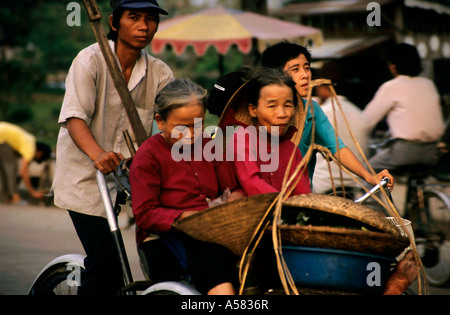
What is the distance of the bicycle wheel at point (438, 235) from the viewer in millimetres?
5500

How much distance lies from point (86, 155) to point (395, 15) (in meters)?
12.0

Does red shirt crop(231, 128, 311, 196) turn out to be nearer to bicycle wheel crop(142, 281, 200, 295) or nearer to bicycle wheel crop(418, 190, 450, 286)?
bicycle wheel crop(142, 281, 200, 295)

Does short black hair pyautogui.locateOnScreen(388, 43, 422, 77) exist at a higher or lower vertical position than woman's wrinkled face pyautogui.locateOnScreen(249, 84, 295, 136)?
higher

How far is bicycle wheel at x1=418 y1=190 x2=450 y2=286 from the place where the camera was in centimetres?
550

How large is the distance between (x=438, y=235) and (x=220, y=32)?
5.13 m

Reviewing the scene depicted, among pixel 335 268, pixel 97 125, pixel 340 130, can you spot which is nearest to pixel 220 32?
pixel 340 130

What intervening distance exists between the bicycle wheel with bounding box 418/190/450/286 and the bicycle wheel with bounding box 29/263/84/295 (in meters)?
3.20

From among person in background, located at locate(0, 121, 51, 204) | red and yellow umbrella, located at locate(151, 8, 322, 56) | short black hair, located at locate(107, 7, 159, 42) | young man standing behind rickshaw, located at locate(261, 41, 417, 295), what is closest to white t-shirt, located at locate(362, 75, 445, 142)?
young man standing behind rickshaw, located at locate(261, 41, 417, 295)

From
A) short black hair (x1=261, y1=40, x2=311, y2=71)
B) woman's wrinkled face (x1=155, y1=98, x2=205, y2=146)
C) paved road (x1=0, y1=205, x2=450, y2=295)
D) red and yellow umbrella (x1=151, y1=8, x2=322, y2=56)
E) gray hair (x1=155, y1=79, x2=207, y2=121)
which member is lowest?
paved road (x1=0, y1=205, x2=450, y2=295)

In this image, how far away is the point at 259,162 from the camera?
2.86 meters

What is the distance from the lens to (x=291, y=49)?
11.3 ft

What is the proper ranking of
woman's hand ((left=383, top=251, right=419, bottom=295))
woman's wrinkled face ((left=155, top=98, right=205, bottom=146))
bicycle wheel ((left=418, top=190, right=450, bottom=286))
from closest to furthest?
woman's hand ((left=383, top=251, right=419, bottom=295)) → woman's wrinkled face ((left=155, top=98, right=205, bottom=146)) → bicycle wheel ((left=418, top=190, right=450, bottom=286))

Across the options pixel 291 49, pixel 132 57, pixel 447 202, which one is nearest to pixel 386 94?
pixel 447 202
